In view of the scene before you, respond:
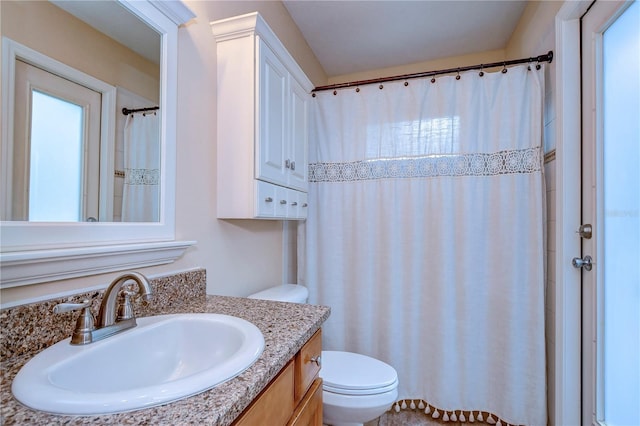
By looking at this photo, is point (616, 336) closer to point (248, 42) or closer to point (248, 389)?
point (248, 389)

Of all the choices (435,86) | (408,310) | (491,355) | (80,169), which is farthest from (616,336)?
(80,169)

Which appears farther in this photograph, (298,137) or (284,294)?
(298,137)

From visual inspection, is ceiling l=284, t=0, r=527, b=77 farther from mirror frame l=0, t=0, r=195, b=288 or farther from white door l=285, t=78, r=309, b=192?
mirror frame l=0, t=0, r=195, b=288

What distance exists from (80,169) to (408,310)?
1.69m

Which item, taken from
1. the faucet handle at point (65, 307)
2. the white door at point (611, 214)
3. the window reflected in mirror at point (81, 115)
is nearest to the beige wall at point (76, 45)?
the window reflected in mirror at point (81, 115)

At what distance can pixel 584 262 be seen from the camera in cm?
130

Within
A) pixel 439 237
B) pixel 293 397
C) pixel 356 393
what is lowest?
pixel 356 393

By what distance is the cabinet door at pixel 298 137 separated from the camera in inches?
61.6

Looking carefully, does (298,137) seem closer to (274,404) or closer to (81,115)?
(81,115)

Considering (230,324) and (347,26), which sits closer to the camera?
(230,324)

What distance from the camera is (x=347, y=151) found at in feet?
6.23

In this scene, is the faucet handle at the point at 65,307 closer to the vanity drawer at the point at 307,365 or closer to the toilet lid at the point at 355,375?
the vanity drawer at the point at 307,365

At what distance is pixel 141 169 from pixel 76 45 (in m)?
0.35

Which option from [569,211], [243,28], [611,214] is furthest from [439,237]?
[243,28]
